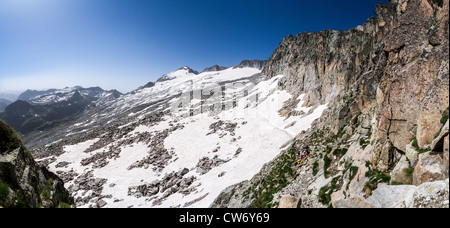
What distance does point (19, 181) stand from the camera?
9148 mm

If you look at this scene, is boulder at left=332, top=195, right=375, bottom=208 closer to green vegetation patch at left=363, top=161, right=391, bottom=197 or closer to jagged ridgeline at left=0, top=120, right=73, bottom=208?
green vegetation patch at left=363, top=161, right=391, bottom=197

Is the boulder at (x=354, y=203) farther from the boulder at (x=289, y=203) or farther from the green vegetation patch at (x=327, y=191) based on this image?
the boulder at (x=289, y=203)

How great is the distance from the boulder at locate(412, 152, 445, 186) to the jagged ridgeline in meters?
16.0

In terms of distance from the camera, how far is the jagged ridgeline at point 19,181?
8.21 meters

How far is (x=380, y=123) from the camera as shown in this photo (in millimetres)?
11094

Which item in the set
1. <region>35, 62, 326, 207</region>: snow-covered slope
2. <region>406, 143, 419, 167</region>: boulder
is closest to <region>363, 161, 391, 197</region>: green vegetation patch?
<region>406, 143, 419, 167</region>: boulder

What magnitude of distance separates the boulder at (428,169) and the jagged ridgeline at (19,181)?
16.0 metres

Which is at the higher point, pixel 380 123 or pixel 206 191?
pixel 380 123

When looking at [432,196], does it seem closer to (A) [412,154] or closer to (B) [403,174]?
(B) [403,174]

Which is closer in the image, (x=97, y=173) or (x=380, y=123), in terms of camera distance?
(x=380, y=123)
